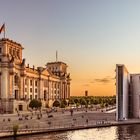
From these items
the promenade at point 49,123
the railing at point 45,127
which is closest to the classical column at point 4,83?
the promenade at point 49,123

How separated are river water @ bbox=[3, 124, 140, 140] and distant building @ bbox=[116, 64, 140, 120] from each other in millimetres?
21799

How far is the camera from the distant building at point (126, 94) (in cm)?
11194

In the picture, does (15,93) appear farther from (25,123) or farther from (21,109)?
(25,123)

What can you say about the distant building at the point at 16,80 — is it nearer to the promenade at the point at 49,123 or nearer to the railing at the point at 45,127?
the promenade at the point at 49,123

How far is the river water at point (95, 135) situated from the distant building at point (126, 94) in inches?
858

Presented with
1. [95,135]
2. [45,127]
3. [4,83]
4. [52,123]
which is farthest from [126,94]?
[4,83]

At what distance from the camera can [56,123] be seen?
9506 centimetres

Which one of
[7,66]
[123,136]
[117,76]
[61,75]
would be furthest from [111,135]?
[61,75]

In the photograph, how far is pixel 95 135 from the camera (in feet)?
260

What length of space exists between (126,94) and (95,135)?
134 ft

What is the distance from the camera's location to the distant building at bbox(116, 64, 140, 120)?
11194 cm

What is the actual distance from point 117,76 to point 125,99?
849 centimetres

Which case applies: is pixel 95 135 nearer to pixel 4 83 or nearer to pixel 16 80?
pixel 4 83

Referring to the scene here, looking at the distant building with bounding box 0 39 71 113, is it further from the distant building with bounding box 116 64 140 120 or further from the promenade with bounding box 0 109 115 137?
the distant building with bounding box 116 64 140 120
